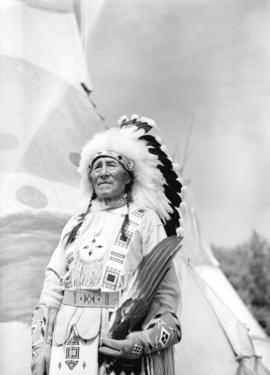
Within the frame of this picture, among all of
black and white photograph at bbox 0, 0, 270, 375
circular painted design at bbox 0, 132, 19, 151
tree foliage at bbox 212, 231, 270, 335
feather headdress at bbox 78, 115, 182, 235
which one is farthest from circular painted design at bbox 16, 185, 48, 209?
tree foliage at bbox 212, 231, 270, 335

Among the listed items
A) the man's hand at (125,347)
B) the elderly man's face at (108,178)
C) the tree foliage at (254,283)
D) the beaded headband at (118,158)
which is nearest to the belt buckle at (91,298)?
the man's hand at (125,347)

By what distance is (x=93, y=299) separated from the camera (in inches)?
73.1

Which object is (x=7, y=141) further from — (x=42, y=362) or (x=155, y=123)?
(x=42, y=362)

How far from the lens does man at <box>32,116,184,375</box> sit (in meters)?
1.80

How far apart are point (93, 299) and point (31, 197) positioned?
1195mm

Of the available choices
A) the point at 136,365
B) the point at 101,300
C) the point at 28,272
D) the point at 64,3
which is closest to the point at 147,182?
the point at 101,300

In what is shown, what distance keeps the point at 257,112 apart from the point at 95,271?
150cm

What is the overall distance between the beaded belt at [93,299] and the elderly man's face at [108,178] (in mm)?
341

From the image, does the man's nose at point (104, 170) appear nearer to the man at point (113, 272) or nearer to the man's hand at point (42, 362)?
the man at point (113, 272)

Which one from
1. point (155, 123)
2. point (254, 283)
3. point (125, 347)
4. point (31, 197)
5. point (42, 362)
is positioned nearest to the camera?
point (125, 347)

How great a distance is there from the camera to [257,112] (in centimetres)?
305

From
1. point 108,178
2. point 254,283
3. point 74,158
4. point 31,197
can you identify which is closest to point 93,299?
point 108,178

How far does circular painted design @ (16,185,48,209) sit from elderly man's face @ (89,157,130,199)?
0.93m

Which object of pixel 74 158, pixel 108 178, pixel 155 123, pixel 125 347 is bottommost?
pixel 125 347
